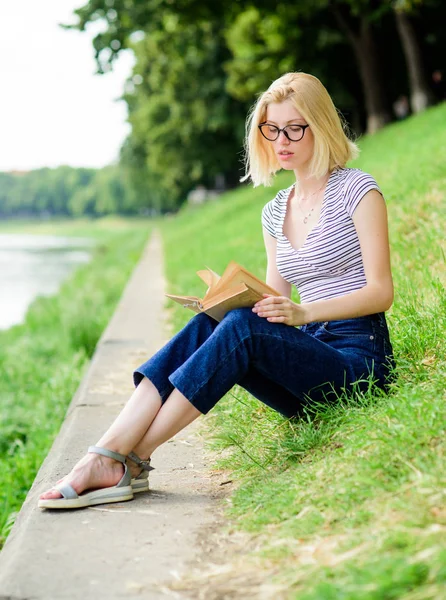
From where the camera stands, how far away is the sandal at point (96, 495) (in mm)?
3168

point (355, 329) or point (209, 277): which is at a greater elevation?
point (209, 277)

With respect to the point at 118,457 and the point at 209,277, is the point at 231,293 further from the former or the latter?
the point at 118,457

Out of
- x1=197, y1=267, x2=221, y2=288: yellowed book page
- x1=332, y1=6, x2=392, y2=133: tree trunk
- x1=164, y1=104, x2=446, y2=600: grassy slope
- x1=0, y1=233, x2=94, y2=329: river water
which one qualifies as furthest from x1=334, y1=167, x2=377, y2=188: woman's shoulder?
x1=332, y1=6, x2=392, y2=133: tree trunk

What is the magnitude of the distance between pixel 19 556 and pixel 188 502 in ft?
2.40

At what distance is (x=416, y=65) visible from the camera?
60.6ft

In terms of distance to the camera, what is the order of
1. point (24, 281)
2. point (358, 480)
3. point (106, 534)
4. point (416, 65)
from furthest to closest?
1. point (24, 281)
2. point (416, 65)
3. point (106, 534)
4. point (358, 480)

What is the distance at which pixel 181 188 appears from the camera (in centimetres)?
4216

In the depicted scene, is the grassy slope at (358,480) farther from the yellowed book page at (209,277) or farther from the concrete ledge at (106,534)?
the yellowed book page at (209,277)

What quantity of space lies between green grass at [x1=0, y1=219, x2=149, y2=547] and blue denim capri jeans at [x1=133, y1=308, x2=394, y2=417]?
5.36 feet

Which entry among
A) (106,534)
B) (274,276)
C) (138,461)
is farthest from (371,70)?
(106,534)

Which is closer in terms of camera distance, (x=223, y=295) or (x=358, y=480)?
(x=358, y=480)

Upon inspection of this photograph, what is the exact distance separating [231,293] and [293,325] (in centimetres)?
29

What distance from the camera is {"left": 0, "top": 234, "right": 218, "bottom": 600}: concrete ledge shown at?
2.52 m

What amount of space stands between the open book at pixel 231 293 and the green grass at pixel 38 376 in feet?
5.94
